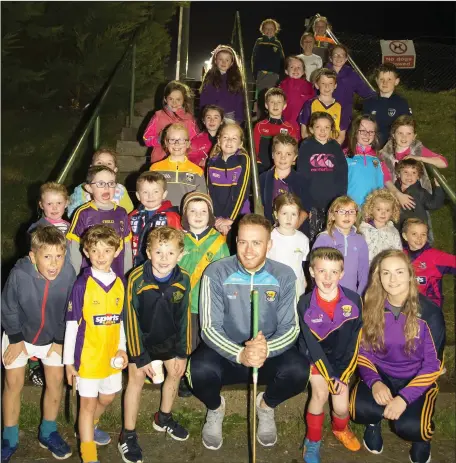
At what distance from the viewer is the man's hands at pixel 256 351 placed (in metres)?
3.68

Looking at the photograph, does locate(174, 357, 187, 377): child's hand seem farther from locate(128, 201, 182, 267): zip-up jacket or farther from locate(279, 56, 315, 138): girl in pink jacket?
locate(279, 56, 315, 138): girl in pink jacket

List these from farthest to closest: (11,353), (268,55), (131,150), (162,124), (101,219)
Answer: (268,55)
(131,150)
(162,124)
(101,219)
(11,353)

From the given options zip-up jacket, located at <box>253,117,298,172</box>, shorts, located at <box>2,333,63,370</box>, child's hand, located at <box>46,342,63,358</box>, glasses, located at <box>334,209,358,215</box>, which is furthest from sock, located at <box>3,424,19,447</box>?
zip-up jacket, located at <box>253,117,298,172</box>

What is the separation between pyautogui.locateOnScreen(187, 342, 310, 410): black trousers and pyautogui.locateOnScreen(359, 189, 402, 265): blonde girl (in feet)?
4.57

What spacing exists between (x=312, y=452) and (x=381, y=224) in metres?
2.05

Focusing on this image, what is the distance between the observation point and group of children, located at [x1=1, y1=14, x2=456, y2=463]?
3752 millimetres

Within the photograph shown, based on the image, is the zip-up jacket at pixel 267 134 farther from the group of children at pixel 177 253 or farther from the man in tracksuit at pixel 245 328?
the man in tracksuit at pixel 245 328

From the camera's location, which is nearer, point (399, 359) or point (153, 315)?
point (153, 315)

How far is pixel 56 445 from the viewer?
388 cm

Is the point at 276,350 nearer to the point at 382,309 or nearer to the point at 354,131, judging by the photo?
the point at 382,309

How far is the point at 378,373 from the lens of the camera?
13.1ft

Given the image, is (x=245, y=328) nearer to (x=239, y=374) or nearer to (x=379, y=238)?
(x=239, y=374)

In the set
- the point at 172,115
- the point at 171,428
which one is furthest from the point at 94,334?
the point at 172,115

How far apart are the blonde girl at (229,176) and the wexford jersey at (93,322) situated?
173 cm
